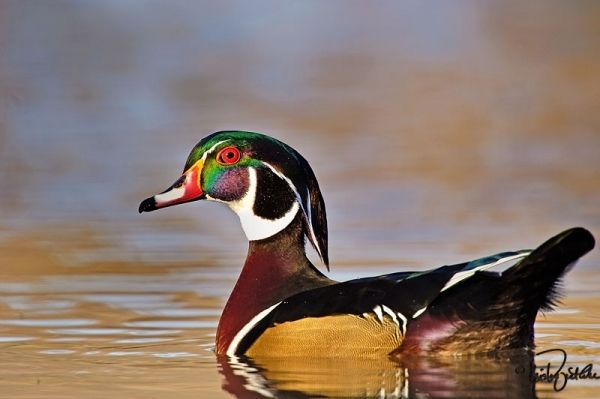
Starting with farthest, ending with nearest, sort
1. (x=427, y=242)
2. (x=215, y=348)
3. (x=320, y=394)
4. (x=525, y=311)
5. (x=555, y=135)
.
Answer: (x=555, y=135) < (x=427, y=242) < (x=215, y=348) < (x=525, y=311) < (x=320, y=394)

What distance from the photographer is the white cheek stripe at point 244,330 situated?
28.5 feet

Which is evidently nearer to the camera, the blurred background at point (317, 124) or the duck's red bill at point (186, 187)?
the duck's red bill at point (186, 187)

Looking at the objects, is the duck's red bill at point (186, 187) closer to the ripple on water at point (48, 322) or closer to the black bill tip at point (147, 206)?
the black bill tip at point (147, 206)

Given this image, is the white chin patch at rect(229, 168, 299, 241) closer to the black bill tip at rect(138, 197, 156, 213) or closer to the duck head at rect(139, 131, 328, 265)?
the duck head at rect(139, 131, 328, 265)

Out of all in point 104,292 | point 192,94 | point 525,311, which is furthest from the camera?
point 192,94

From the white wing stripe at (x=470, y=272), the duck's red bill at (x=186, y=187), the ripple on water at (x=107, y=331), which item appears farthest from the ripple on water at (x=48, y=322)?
the white wing stripe at (x=470, y=272)

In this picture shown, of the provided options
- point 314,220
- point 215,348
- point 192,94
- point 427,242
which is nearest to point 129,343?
point 215,348

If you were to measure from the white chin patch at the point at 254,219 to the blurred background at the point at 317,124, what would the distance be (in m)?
1.17

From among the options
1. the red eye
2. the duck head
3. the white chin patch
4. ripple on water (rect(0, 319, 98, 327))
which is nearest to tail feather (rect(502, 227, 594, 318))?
the duck head

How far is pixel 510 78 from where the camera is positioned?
22.0 metres

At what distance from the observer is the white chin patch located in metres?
9.12

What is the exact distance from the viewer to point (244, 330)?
344 inches

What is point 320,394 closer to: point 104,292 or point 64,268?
point 104,292

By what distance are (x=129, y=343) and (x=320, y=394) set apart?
192 centimetres
